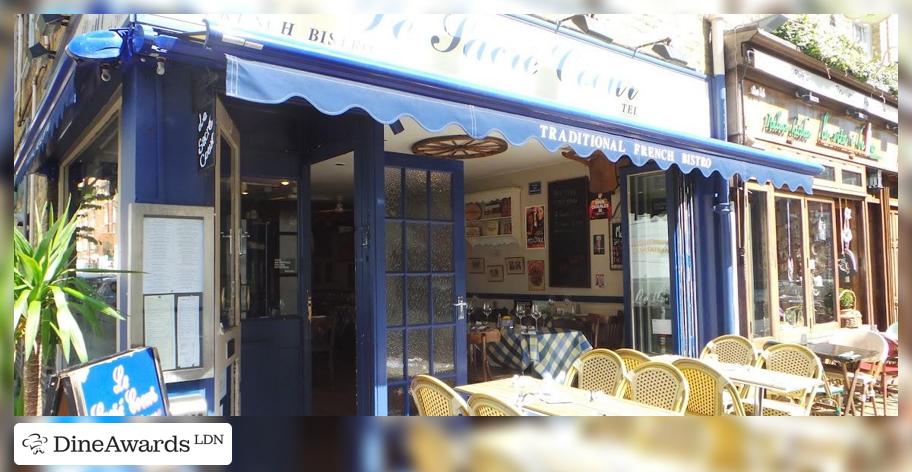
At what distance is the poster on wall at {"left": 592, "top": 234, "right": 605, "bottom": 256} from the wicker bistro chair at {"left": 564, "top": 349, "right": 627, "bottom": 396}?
3.99 m

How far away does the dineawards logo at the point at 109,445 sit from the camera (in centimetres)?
327

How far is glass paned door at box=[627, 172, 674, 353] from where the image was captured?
7477 millimetres

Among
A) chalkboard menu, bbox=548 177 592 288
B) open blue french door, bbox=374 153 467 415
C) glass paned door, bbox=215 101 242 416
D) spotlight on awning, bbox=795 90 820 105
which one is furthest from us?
chalkboard menu, bbox=548 177 592 288

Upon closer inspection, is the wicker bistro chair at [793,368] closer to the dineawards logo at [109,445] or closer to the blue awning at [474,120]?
the blue awning at [474,120]

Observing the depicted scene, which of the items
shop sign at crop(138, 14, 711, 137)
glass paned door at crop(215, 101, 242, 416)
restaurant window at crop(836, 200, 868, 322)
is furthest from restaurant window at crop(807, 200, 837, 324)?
glass paned door at crop(215, 101, 242, 416)

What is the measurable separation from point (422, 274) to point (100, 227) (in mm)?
2765

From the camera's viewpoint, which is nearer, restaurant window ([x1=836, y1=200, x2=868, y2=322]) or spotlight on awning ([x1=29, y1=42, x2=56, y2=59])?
spotlight on awning ([x1=29, y1=42, x2=56, y2=59])

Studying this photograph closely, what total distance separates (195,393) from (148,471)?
2.35ft

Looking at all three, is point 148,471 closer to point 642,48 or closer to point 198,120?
point 198,120

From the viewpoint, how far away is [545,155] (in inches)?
343

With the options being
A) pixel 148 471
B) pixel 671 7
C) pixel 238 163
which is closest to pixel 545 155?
pixel 671 7

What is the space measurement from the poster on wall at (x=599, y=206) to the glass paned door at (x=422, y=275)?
335 cm

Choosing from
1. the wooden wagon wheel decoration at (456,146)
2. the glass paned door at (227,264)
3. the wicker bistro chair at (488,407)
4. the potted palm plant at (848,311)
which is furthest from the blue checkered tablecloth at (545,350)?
the potted palm plant at (848,311)

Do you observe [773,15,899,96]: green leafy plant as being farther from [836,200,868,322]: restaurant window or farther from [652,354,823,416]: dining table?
[652,354,823,416]: dining table
